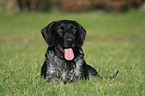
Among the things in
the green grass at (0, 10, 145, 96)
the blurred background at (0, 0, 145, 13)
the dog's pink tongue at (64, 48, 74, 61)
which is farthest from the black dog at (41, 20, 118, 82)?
the blurred background at (0, 0, 145, 13)

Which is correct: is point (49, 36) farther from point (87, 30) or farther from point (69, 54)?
point (87, 30)

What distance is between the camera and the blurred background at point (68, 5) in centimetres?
2706

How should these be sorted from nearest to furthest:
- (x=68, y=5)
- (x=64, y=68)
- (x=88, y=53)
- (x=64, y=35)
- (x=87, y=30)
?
(x=64, y=35) < (x=64, y=68) < (x=88, y=53) < (x=87, y=30) < (x=68, y=5)

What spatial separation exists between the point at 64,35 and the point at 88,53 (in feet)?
19.9

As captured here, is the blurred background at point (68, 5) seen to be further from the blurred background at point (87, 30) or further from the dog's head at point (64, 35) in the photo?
the dog's head at point (64, 35)

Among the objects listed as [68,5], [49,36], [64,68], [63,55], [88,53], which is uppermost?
[49,36]

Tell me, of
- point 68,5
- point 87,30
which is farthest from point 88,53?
point 68,5

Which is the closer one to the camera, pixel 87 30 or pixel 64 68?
pixel 64 68

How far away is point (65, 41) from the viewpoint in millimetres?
4516

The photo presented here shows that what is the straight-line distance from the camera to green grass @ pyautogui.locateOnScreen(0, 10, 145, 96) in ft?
14.1

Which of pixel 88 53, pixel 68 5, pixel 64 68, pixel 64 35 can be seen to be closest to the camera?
pixel 64 35

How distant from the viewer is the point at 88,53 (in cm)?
1057

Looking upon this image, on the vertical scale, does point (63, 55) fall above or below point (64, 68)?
above

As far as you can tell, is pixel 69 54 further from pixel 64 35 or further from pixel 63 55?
pixel 64 35
